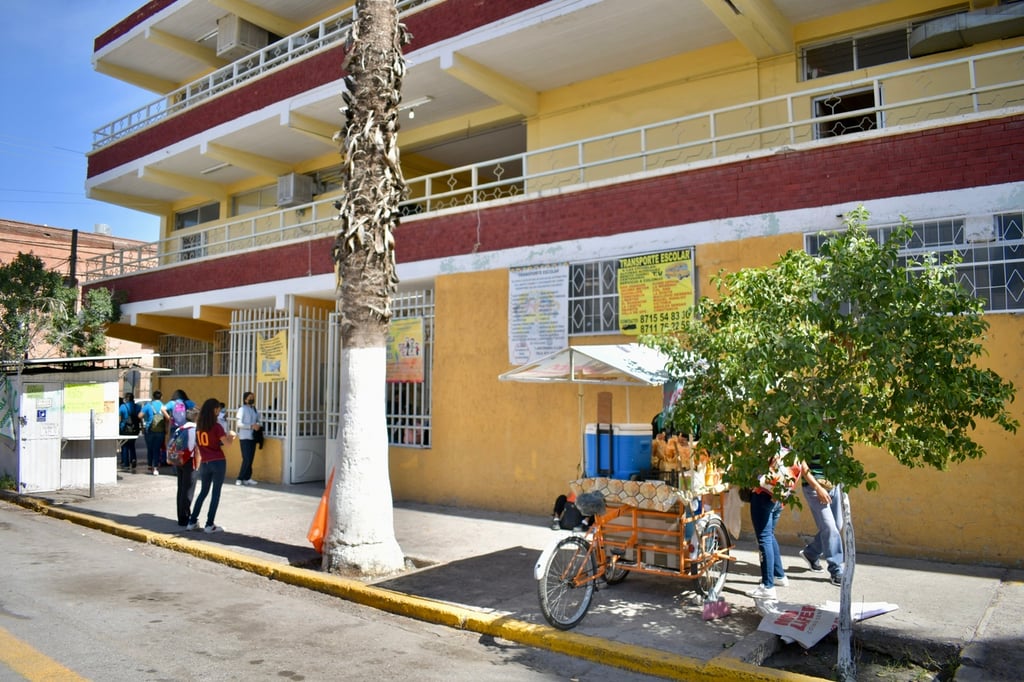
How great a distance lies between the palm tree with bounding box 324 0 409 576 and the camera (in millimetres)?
7543

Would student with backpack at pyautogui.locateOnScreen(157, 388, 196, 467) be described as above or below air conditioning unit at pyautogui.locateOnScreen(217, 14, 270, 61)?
below

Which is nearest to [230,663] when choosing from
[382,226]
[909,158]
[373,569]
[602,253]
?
[373,569]

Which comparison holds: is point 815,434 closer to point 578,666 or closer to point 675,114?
point 578,666

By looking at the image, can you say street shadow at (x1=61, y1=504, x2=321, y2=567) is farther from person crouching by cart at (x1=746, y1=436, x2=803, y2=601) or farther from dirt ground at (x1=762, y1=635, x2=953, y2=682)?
dirt ground at (x1=762, y1=635, x2=953, y2=682)

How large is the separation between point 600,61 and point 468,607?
358 inches

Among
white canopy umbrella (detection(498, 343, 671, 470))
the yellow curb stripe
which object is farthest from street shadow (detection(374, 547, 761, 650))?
the yellow curb stripe

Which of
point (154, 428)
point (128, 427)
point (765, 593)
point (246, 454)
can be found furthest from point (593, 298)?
point (128, 427)

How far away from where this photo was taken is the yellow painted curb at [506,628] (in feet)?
16.1

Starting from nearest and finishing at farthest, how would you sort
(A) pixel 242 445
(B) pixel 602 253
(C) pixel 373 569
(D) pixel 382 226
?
1. (C) pixel 373 569
2. (D) pixel 382 226
3. (B) pixel 602 253
4. (A) pixel 242 445

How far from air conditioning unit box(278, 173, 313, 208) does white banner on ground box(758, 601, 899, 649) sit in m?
14.7

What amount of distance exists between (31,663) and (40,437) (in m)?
9.51

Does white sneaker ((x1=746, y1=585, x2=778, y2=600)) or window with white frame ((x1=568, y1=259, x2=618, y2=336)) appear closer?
white sneaker ((x1=746, y1=585, x2=778, y2=600))

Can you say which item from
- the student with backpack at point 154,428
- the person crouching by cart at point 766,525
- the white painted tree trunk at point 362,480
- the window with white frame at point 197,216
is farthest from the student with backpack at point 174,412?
the person crouching by cart at point 766,525

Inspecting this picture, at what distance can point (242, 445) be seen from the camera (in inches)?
564
